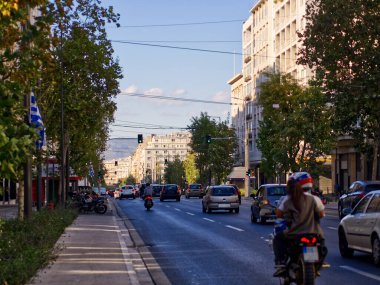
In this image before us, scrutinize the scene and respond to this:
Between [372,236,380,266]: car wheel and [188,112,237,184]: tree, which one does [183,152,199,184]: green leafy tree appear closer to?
[188,112,237,184]: tree

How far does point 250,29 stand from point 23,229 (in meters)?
94.1

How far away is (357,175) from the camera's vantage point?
209ft

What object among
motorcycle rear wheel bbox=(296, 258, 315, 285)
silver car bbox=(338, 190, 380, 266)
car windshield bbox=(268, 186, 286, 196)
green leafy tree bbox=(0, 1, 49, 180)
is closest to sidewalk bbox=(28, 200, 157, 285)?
green leafy tree bbox=(0, 1, 49, 180)

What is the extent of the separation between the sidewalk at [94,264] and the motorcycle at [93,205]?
20.0 m

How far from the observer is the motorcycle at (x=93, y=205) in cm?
4291

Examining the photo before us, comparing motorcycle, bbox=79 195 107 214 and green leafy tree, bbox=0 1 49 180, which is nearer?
green leafy tree, bbox=0 1 49 180

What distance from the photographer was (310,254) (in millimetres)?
9570

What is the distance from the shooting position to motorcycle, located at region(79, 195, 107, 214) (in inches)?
1689

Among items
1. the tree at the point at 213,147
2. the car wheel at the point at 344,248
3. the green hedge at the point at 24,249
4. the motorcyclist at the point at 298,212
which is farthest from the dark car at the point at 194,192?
the motorcyclist at the point at 298,212

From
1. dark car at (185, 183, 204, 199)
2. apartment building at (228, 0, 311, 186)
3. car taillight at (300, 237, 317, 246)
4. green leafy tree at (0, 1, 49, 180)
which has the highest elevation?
apartment building at (228, 0, 311, 186)

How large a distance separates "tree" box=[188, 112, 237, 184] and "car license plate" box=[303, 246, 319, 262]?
307 ft

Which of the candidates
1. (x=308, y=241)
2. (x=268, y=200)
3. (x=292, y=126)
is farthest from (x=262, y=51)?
(x=308, y=241)

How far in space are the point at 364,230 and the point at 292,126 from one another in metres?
45.0

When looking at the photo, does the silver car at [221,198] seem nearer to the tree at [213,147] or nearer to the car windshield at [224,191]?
the car windshield at [224,191]
